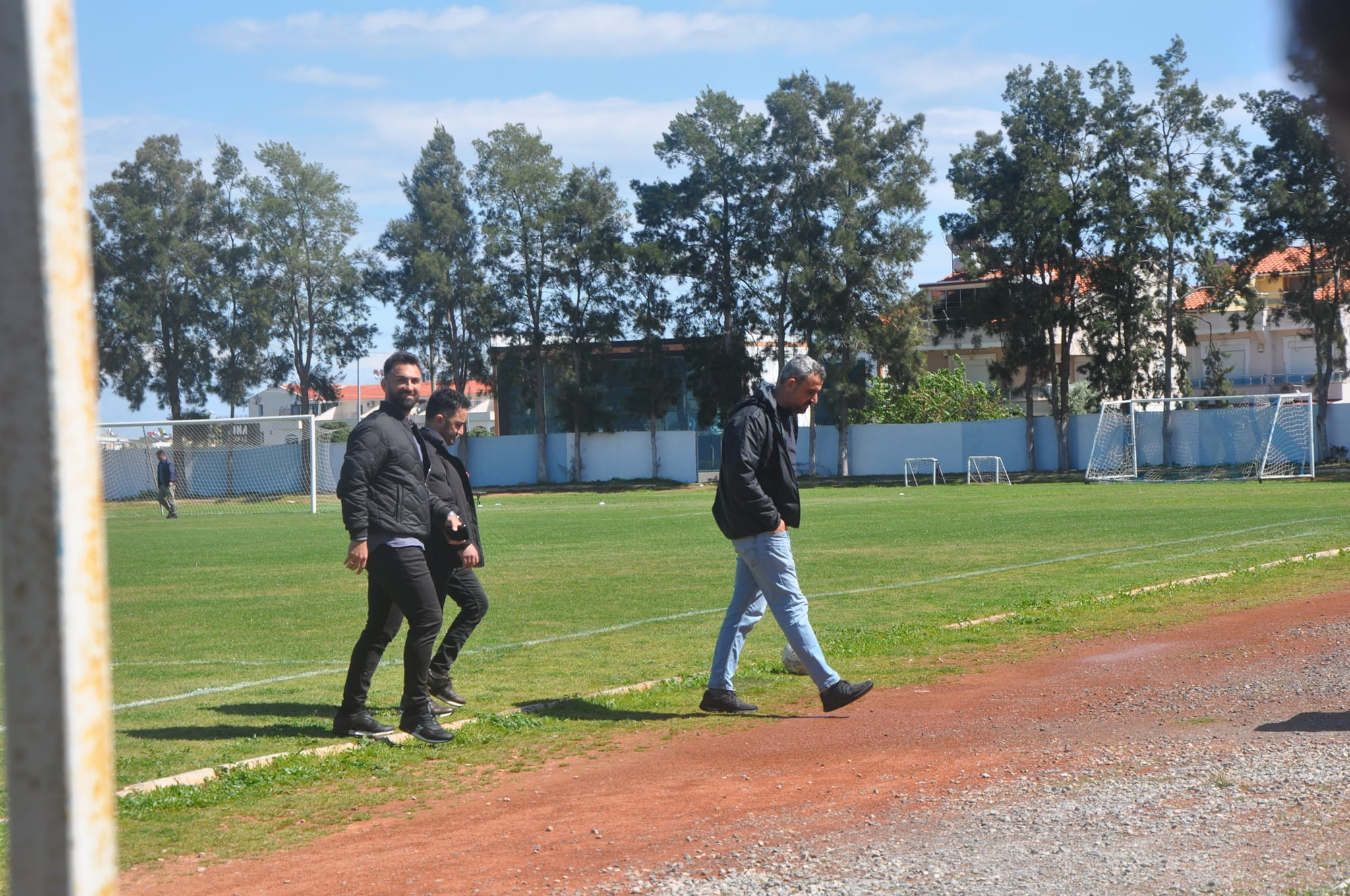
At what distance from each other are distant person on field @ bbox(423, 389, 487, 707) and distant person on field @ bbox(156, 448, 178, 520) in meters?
34.8

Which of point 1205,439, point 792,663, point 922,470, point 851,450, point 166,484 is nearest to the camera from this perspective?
point 792,663

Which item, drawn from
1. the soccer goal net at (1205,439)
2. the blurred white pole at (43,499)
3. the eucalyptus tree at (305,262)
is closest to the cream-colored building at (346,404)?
the eucalyptus tree at (305,262)

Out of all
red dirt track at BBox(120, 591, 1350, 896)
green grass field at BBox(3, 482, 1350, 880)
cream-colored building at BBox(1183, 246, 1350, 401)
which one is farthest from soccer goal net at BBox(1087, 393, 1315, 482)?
red dirt track at BBox(120, 591, 1350, 896)

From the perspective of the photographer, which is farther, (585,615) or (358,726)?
(585,615)

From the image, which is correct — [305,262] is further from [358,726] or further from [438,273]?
[358,726]

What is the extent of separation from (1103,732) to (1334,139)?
235 inches

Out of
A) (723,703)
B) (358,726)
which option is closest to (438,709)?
(358,726)

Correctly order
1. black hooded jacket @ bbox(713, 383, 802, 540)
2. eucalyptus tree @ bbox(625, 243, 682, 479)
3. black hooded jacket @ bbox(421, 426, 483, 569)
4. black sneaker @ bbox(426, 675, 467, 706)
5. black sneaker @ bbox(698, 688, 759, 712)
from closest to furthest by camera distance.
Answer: black hooded jacket @ bbox(713, 383, 802, 540)
black sneaker @ bbox(698, 688, 759, 712)
black hooded jacket @ bbox(421, 426, 483, 569)
black sneaker @ bbox(426, 675, 467, 706)
eucalyptus tree @ bbox(625, 243, 682, 479)

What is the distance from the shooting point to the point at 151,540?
95.6 feet

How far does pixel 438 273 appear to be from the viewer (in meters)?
69.8

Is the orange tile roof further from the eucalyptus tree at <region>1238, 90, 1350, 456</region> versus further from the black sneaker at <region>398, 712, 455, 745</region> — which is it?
the black sneaker at <region>398, 712, 455, 745</region>

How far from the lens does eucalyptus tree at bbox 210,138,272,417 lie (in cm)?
7256

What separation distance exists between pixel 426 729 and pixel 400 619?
723 mm

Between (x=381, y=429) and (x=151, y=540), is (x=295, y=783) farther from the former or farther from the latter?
(x=151, y=540)
